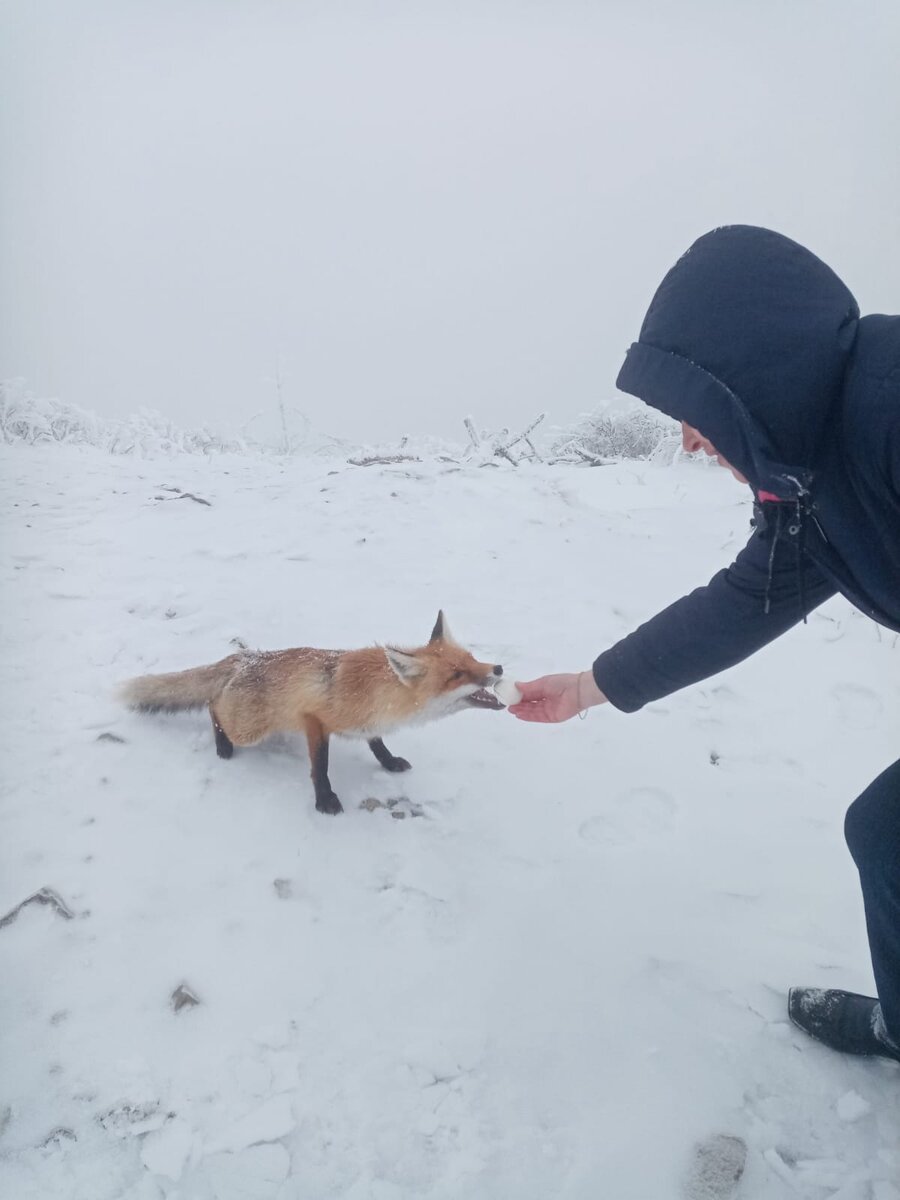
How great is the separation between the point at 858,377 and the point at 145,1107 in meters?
2.08

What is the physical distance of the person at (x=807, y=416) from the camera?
4.09ft

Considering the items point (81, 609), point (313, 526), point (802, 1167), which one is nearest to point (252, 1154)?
point (802, 1167)

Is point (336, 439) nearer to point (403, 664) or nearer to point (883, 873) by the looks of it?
point (403, 664)

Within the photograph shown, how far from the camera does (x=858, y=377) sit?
1219mm

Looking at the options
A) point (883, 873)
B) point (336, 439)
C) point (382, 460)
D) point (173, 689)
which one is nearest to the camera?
point (883, 873)

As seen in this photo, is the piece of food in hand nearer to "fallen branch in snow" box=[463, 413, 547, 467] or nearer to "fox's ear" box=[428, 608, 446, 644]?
"fox's ear" box=[428, 608, 446, 644]

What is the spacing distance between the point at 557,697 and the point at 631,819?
696mm

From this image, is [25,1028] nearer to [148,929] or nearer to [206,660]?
[148,929]

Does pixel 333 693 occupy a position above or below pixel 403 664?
A: below

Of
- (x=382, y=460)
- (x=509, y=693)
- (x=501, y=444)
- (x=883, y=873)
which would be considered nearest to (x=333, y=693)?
(x=509, y=693)

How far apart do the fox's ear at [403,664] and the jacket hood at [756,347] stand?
59.3 inches

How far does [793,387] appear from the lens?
1.26 m

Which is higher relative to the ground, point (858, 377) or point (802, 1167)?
point (858, 377)

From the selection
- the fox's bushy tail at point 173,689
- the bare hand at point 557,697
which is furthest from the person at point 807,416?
the fox's bushy tail at point 173,689
